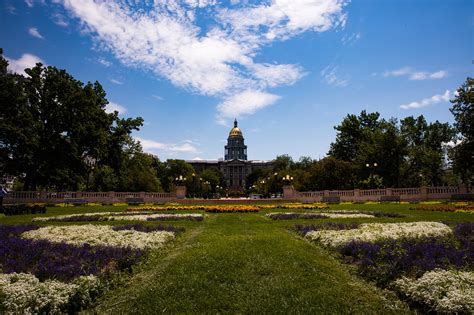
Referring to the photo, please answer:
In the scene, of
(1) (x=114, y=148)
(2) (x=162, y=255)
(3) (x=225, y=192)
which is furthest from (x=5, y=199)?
(3) (x=225, y=192)

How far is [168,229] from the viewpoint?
44.2 ft

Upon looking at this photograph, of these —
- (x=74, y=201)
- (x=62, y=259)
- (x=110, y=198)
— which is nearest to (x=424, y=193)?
(x=110, y=198)

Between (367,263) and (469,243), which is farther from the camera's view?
(469,243)

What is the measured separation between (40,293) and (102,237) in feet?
19.2

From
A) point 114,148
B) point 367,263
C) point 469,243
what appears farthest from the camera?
point 114,148

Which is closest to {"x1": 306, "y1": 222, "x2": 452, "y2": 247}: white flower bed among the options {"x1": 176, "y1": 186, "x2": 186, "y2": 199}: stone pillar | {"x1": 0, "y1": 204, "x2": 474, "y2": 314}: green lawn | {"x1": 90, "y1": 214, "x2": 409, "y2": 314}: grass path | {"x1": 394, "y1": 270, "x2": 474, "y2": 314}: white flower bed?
{"x1": 0, "y1": 204, "x2": 474, "y2": 314}: green lawn

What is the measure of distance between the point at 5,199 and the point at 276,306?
38.9 m

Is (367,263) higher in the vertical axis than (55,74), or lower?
lower

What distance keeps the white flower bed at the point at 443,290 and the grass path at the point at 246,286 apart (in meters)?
0.30

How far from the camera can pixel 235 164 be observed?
6585 inches

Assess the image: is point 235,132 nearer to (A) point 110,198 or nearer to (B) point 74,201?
(A) point 110,198

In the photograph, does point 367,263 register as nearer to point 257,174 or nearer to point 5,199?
point 5,199

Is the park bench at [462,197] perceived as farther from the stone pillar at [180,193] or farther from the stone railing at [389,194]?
the stone pillar at [180,193]

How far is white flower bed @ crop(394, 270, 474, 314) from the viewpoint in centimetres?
470
